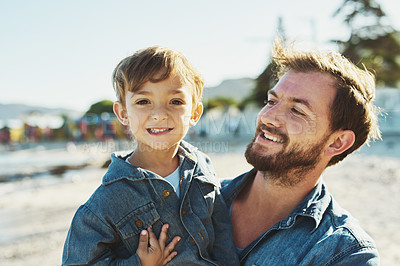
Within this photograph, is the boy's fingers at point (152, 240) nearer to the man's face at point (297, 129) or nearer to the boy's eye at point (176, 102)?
the boy's eye at point (176, 102)

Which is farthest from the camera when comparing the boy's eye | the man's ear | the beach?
the beach

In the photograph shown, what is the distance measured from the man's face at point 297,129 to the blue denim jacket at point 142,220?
463 millimetres

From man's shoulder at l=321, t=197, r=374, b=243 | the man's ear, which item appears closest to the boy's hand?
man's shoulder at l=321, t=197, r=374, b=243

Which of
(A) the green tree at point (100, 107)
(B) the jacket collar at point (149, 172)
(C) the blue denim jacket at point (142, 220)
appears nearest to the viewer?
(C) the blue denim jacket at point (142, 220)

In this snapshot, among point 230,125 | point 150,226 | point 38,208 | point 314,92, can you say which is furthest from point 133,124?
point 230,125

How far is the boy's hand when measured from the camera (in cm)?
176

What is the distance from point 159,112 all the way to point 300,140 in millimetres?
974

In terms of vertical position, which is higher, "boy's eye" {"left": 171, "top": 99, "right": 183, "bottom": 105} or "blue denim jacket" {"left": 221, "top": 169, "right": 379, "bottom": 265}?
"boy's eye" {"left": 171, "top": 99, "right": 183, "bottom": 105}

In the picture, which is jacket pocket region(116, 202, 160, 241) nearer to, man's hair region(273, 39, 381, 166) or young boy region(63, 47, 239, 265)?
young boy region(63, 47, 239, 265)

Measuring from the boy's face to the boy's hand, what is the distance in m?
0.51

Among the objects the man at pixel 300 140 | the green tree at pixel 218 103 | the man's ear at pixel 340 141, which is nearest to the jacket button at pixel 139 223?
the man at pixel 300 140

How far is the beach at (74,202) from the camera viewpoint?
5.87 m

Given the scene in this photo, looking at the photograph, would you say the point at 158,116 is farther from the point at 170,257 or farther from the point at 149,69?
the point at 170,257

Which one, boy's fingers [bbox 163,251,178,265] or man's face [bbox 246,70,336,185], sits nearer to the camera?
boy's fingers [bbox 163,251,178,265]
